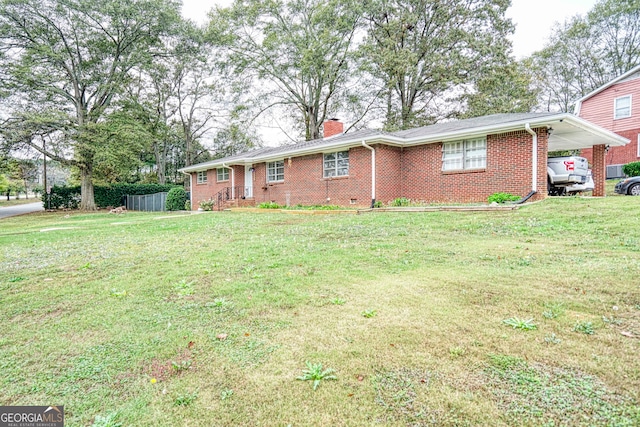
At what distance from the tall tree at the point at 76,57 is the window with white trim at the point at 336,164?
16.2 meters

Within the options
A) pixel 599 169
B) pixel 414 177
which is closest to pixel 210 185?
pixel 414 177

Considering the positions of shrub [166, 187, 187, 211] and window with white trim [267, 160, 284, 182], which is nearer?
window with white trim [267, 160, 284, 182]

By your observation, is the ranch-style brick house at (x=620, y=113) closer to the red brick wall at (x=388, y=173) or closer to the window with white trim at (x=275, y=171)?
the red brick wall at (x=388, y=173)

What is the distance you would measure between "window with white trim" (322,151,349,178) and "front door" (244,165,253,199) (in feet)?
20.4

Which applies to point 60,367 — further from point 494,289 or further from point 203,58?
point 203,58

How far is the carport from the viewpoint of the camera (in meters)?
10.4

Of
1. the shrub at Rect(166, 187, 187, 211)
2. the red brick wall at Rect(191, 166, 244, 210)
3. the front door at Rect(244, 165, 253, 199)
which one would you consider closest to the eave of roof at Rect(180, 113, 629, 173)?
the front door at Rect(244, 165, 253, 199)

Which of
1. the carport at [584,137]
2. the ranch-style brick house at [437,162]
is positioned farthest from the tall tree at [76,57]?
the carport at [584,137]

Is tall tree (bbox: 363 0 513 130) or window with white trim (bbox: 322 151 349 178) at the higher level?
tall tree (bbox: 363 0 513 130)

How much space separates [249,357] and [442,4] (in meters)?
27.1

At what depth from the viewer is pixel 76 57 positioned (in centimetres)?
2477

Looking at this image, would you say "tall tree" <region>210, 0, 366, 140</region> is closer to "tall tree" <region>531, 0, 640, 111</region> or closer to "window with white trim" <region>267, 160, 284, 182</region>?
"window with white trim" <region>267, 160, 284, 182</region>

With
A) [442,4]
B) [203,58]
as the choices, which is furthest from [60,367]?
[203,58]

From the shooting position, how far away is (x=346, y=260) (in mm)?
5277
